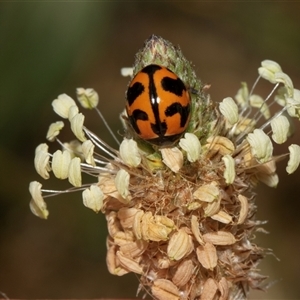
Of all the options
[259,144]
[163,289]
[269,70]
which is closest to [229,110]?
[259,144]

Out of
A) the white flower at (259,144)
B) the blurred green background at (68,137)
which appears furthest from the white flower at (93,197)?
the blurred green background at (68,137)

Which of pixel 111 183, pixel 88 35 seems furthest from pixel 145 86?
pixel 88 35

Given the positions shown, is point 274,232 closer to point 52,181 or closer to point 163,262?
point 52,181

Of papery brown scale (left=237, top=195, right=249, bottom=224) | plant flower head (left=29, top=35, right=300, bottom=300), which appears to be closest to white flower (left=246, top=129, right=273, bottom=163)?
plant flower head (left=29, top=35, right=300, bottom=300)

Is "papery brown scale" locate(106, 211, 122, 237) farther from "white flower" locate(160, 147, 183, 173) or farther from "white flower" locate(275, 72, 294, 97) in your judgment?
"white flower" locate(275, 72, 294, 97)

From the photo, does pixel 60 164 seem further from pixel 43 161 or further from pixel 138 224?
pixel 138 224

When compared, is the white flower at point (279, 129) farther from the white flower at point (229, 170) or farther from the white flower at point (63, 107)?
the white flower at point (63, 107)

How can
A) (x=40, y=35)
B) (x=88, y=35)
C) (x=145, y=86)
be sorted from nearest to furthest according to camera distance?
(x=145, y=86)
(x=40, y=35)
(x=88, y=35)

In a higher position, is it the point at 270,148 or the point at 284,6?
the point at 284,6
